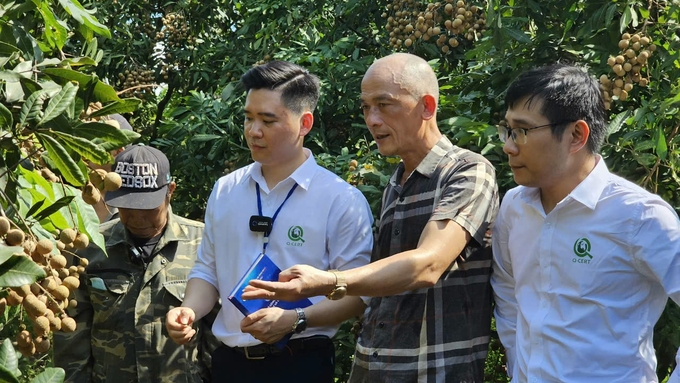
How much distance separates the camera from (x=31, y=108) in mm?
2166

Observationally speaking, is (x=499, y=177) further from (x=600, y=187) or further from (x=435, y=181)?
(x=600, y=187)

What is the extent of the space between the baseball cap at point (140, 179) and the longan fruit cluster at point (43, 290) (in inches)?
46.4

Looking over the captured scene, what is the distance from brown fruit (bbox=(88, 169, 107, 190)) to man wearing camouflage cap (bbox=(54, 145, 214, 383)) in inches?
48.7

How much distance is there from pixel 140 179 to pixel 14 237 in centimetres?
165

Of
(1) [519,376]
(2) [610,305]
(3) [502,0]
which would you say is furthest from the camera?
(3) [502,0]

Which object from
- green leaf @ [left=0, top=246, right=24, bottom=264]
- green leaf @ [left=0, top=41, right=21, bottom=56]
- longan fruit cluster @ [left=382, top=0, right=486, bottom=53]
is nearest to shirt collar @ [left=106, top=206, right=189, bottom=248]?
green leaf @ [left=0, top=41, right=21, bottom=56]

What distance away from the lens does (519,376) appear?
2.72m

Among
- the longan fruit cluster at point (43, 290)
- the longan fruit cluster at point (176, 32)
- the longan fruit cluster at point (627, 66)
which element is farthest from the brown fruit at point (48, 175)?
the longan fruit cluster at point (176, 32)

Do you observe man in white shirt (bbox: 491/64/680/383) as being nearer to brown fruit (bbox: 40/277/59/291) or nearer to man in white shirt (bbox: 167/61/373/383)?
man in white shirt (bbox: 167/61/373/383)

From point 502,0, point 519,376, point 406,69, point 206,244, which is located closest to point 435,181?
point 406,69

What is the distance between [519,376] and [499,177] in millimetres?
1325

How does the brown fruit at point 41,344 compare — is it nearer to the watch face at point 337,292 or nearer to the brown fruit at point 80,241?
the brown fruit at point 80,241

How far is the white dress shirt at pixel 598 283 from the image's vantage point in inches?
97.7

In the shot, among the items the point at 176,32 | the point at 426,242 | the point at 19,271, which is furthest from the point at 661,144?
the point at 176,32
